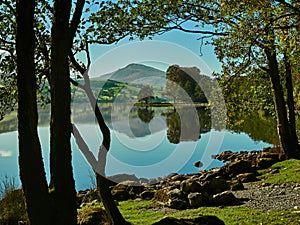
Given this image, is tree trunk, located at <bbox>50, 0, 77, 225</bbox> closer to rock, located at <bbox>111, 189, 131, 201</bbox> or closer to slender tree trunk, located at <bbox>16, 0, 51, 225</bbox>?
slender tree trunk, located at <bbox>16, 0, 51, 225</bbox>

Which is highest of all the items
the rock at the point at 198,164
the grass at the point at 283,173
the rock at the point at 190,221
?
the rock at the point at 190,221

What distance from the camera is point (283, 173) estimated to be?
1474cm

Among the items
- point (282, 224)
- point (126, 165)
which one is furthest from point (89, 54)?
point (126, 165)

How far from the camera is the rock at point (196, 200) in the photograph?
37.9 ft

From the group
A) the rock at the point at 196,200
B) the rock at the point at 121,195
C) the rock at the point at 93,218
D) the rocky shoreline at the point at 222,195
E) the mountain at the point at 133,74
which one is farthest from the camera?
the rock at the point at 121,195

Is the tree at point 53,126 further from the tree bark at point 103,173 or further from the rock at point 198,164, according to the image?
the rock at point 198,164

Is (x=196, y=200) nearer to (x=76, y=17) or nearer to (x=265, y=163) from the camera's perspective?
(x=76, y=17)

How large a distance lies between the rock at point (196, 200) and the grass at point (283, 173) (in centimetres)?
352

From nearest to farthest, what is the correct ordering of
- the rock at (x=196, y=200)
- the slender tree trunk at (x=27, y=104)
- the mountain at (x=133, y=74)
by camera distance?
the slender tree trunk at (x=27, y=104), the mountain at (x=133, y=74), the rock at (x=196, y=200)

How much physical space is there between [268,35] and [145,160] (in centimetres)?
2132

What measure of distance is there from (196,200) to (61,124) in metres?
7.32

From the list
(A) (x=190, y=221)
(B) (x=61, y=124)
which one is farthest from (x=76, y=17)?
(A) (x=190, y=221)

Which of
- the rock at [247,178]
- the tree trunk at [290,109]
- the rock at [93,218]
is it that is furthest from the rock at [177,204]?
the tree trunk at [290,109]

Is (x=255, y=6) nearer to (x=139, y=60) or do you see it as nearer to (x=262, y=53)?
(x=139, y=60)
